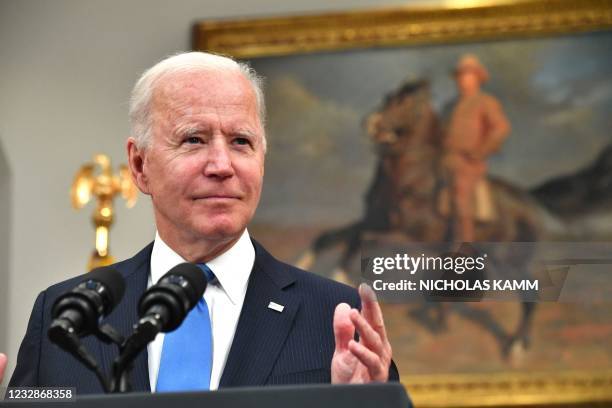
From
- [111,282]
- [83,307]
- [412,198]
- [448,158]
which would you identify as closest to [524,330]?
[412,198]

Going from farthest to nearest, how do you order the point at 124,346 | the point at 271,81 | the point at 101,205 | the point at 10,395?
1. the point at 271,81
2. the point at 101,205
3. the point at 10,395
4. the point at 124,346

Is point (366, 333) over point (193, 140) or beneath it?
beneath

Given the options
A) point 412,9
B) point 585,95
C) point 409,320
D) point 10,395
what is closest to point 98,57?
point 412,9

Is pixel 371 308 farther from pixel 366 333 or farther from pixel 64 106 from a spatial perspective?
pixel 64 106

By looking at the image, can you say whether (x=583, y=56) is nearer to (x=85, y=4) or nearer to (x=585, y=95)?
(x=585, y=95)

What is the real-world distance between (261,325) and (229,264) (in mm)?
235

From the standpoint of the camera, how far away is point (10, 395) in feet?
7.71

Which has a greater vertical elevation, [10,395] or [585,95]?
[585,95]

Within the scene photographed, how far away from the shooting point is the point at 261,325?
307 cm

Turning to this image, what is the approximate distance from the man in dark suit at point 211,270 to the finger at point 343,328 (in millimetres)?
382

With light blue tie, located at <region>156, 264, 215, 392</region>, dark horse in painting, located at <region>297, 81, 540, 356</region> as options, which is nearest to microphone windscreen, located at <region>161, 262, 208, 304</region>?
light blue tie, located at <region>156, 264, 215, 392</region>

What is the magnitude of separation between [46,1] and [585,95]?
4610 mm

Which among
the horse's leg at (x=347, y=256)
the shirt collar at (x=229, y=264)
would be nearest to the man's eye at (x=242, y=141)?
the shirt collar at (x=229, y=264)

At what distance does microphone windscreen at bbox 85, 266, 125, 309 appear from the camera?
230 centimetres
